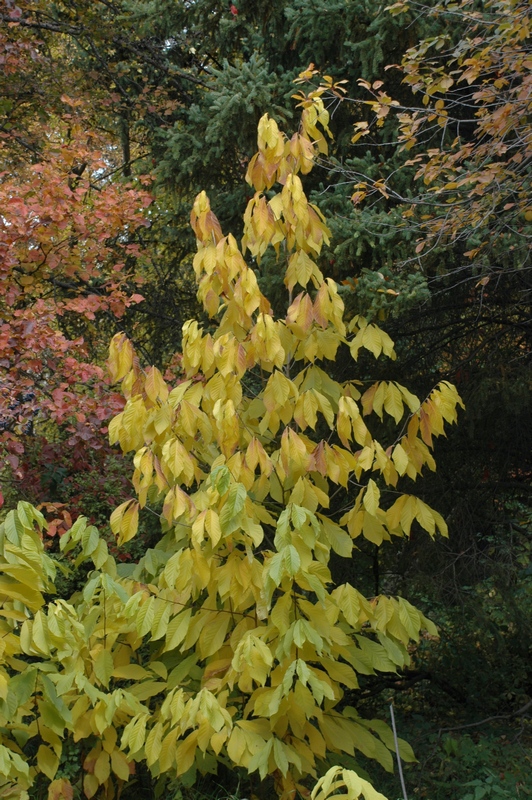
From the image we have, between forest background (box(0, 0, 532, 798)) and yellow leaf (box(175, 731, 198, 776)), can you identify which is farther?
forest background (box(0, 0, 532, 798))

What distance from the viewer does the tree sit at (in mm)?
2984

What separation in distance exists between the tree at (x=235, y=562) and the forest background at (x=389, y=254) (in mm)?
807

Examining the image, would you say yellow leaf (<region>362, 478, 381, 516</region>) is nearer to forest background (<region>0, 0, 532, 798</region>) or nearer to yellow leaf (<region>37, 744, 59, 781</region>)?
forest background (<region>0, 0, 532, 798</region>)

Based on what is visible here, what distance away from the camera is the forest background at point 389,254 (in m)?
4.29

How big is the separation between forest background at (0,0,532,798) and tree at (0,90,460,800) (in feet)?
2.65

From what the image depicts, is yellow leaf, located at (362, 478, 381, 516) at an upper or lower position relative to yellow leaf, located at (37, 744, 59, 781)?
upper

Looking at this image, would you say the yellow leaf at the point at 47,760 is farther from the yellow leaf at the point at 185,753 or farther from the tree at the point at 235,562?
the yellow leaf at the point at 185,753

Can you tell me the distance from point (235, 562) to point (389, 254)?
194 centimetres

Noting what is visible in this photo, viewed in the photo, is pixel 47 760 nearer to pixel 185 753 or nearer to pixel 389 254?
pixel 185 753

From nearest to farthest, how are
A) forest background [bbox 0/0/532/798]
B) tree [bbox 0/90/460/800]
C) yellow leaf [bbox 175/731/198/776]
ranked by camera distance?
tree [bbox 0/90/460/800]
yellow leaf [bbox 175/731/198/776]
forest background [bbox 0/0/532/798]

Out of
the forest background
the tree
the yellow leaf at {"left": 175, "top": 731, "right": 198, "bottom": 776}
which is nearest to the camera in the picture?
the tree

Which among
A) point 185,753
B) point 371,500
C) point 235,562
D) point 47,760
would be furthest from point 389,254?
point 47,760

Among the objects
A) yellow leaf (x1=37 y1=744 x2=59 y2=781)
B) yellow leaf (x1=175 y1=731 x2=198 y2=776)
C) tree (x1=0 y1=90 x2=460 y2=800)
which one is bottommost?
yellow leaf (x1=175 y1=731 x2=198 y2=776)

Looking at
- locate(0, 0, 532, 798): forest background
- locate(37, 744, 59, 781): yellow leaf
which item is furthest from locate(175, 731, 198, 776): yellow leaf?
locate(0, 0, 532, 798): forest background
